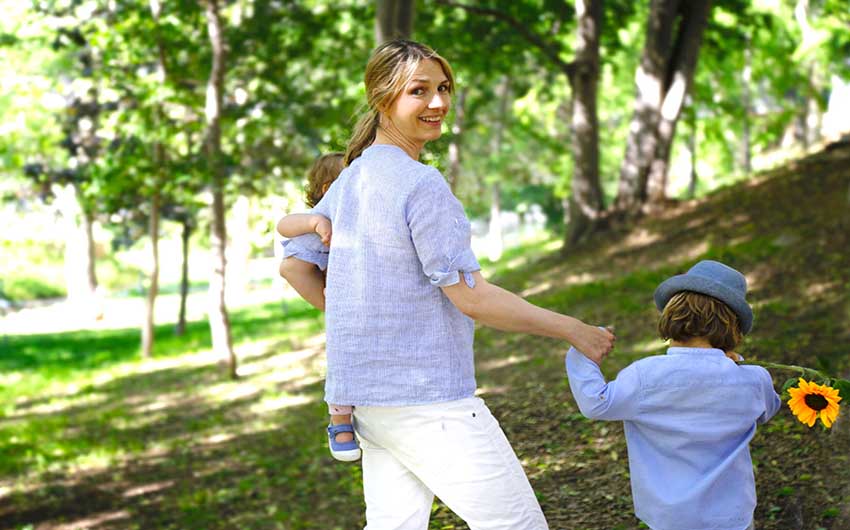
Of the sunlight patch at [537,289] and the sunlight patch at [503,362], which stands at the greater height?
the sunlight patch at [537,289]

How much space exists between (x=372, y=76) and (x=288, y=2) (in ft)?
47.3

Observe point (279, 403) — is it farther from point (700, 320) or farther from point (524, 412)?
point (700, 320)

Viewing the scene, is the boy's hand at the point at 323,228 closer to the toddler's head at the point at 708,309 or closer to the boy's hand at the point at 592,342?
the boy's hand at the point at 592,342

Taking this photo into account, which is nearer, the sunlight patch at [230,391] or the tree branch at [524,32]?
the sunlight patch at [230,391]

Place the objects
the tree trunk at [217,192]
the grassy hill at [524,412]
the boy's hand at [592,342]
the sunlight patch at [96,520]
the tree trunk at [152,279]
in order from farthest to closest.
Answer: the tree trunk at [152,279] < the tree trunk at [217,192] < the sunlight patch at [96,520] < the grassy hill at [524,412] < the boy's hand at [592,342]

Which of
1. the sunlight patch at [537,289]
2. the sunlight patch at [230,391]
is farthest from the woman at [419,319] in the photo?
the sunlight patch at [537,289]

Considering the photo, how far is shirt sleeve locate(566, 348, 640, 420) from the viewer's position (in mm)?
2969

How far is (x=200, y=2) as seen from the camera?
15555 mm

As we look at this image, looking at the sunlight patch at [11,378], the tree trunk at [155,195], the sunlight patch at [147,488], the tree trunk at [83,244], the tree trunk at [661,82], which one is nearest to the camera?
the sunlight patch at [147,488]

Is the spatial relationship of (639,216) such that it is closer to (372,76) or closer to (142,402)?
(142,402)

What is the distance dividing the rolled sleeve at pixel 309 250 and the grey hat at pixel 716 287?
1.05 metres

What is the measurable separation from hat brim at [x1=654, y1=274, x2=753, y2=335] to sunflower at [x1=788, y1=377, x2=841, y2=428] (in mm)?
340

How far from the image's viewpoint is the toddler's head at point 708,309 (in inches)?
123

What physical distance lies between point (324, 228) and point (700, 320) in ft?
3.84
